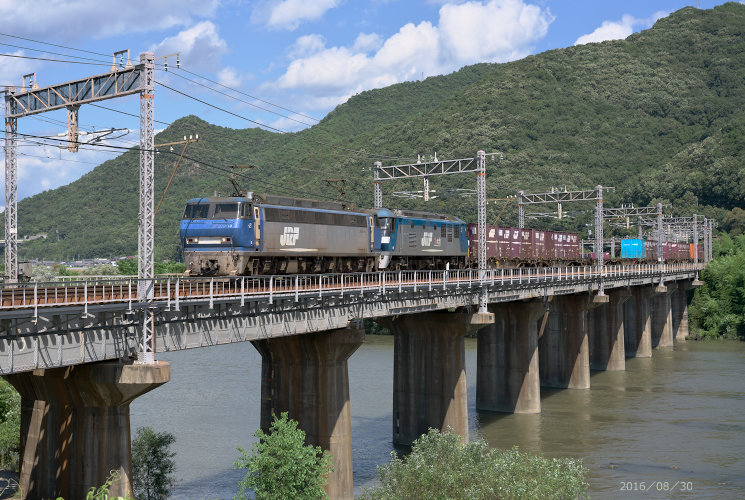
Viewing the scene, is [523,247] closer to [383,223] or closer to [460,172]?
[460,172]

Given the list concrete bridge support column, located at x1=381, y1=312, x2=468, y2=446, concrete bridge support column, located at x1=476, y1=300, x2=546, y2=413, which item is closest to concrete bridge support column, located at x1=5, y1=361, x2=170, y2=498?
concrete bridge support column, located at x1=381, y1=312, x2=468, y2=446

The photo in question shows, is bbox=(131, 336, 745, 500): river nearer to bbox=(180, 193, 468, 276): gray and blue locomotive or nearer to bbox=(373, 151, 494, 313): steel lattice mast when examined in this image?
bbox=(373, 151, 494, 313): steel lattice mast

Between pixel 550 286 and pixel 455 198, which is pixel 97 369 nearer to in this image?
pixel 550 286

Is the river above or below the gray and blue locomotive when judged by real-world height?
below

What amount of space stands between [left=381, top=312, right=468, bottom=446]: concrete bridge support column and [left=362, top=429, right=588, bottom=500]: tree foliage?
17223 mm

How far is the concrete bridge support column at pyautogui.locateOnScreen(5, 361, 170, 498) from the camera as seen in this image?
85.0 feet

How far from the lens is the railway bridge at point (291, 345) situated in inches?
963

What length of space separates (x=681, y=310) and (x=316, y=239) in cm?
9057

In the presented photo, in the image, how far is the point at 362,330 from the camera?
4003 cm

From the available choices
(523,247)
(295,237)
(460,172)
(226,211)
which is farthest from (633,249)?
(226,211)

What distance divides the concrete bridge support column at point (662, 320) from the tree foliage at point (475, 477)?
3171 inches

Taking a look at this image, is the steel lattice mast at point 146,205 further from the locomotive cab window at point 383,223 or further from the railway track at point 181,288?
the locomotive cab window at point 383,223

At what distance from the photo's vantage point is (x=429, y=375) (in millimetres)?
50938
